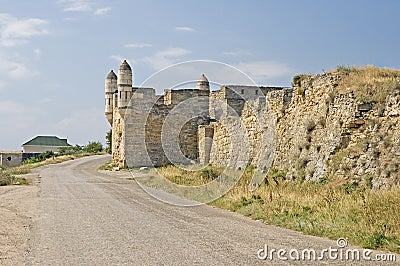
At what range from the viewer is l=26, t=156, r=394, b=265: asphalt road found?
8492 millimetres

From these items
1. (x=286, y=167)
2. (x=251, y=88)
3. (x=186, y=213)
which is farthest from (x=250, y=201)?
(x=251, y=88)

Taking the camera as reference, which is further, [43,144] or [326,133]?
[43,144]

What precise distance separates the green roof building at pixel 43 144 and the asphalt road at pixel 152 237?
86018 millimetres

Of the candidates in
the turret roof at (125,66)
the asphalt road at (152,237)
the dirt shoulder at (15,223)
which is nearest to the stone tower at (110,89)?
the turret roof at (125,66)

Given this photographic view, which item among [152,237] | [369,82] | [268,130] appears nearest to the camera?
[152,237]

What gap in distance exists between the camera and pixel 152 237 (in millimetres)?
10461

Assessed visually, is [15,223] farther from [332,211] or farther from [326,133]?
[326,133]

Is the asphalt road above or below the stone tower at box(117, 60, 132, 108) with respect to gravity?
below

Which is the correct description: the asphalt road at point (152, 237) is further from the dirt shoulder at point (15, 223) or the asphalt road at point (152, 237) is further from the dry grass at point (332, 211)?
the dry grass at point (332, 211)

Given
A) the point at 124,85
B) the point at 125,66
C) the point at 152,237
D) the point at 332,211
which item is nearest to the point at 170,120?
the point at 124,85

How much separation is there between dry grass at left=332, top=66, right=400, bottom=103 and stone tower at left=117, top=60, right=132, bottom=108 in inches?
803

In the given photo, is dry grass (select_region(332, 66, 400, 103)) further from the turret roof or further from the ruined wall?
the turret roof

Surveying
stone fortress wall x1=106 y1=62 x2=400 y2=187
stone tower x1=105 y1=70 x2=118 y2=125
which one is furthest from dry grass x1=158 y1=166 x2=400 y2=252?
stone tower x1=105 y1=70 x2=118 y2=125

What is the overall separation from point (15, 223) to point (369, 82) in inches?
521
